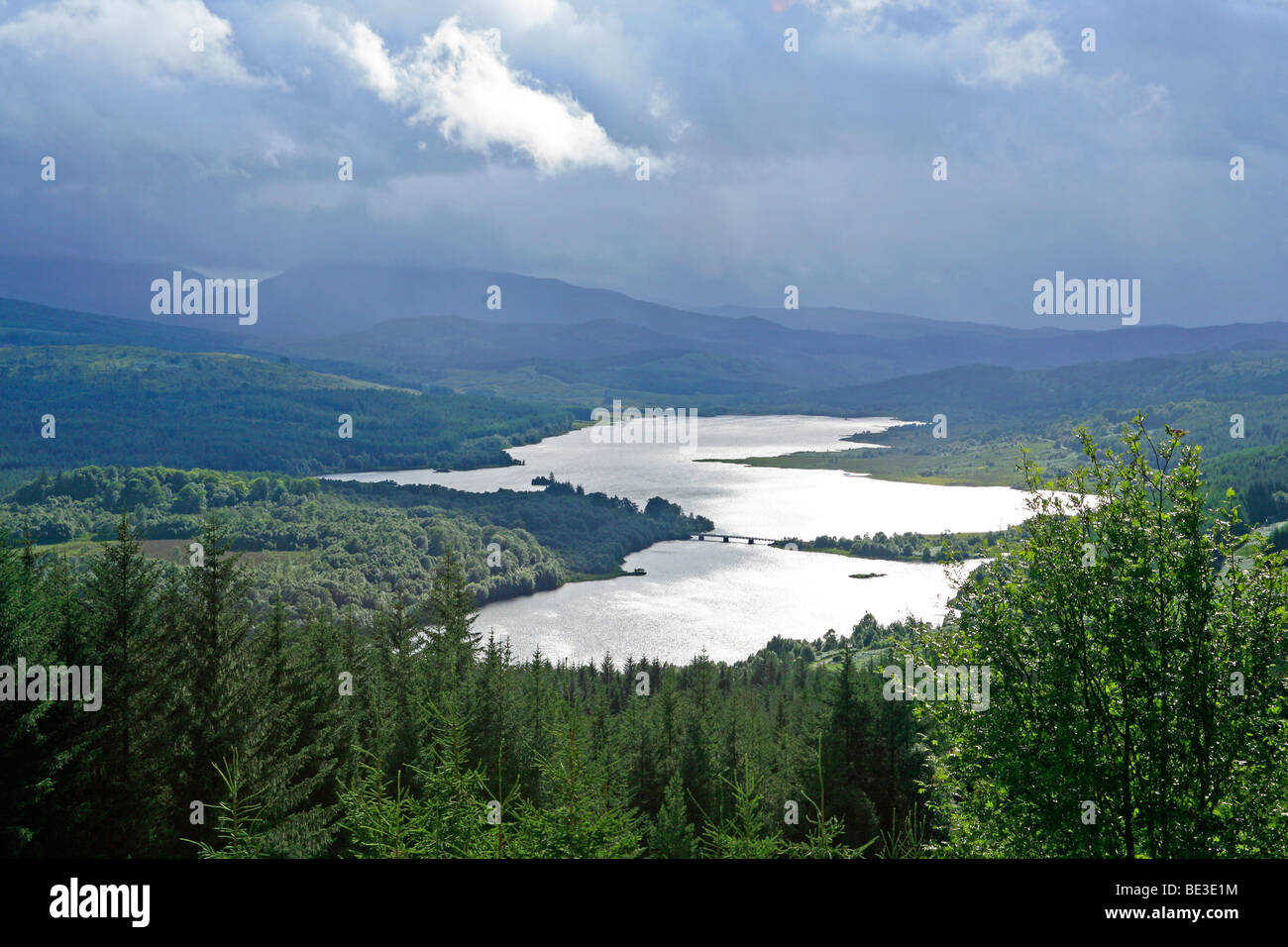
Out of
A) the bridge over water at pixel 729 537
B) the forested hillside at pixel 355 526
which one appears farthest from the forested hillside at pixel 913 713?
the bridge over water at pixel 729 537

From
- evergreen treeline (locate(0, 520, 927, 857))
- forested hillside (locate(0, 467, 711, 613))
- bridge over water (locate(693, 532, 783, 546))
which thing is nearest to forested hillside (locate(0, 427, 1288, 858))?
evergreen treeline (locate(0, 520, 927, 857))

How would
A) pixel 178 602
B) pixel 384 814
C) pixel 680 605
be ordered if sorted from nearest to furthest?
1. pixel 384 814
2. pixel 178 602
3. pixel 680 605

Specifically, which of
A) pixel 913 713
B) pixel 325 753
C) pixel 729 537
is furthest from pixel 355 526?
pixel 913 713

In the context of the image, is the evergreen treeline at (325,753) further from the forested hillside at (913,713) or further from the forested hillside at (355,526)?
the forested hillside at (355,526)

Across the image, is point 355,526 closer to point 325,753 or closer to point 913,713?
point 325,753

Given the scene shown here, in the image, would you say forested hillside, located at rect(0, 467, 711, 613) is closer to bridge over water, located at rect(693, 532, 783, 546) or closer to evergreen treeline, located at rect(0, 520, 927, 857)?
bridge over water, located at rect(693, 532, 783, 546)

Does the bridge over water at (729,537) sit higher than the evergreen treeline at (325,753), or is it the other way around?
the bridge over water at (729,537)
